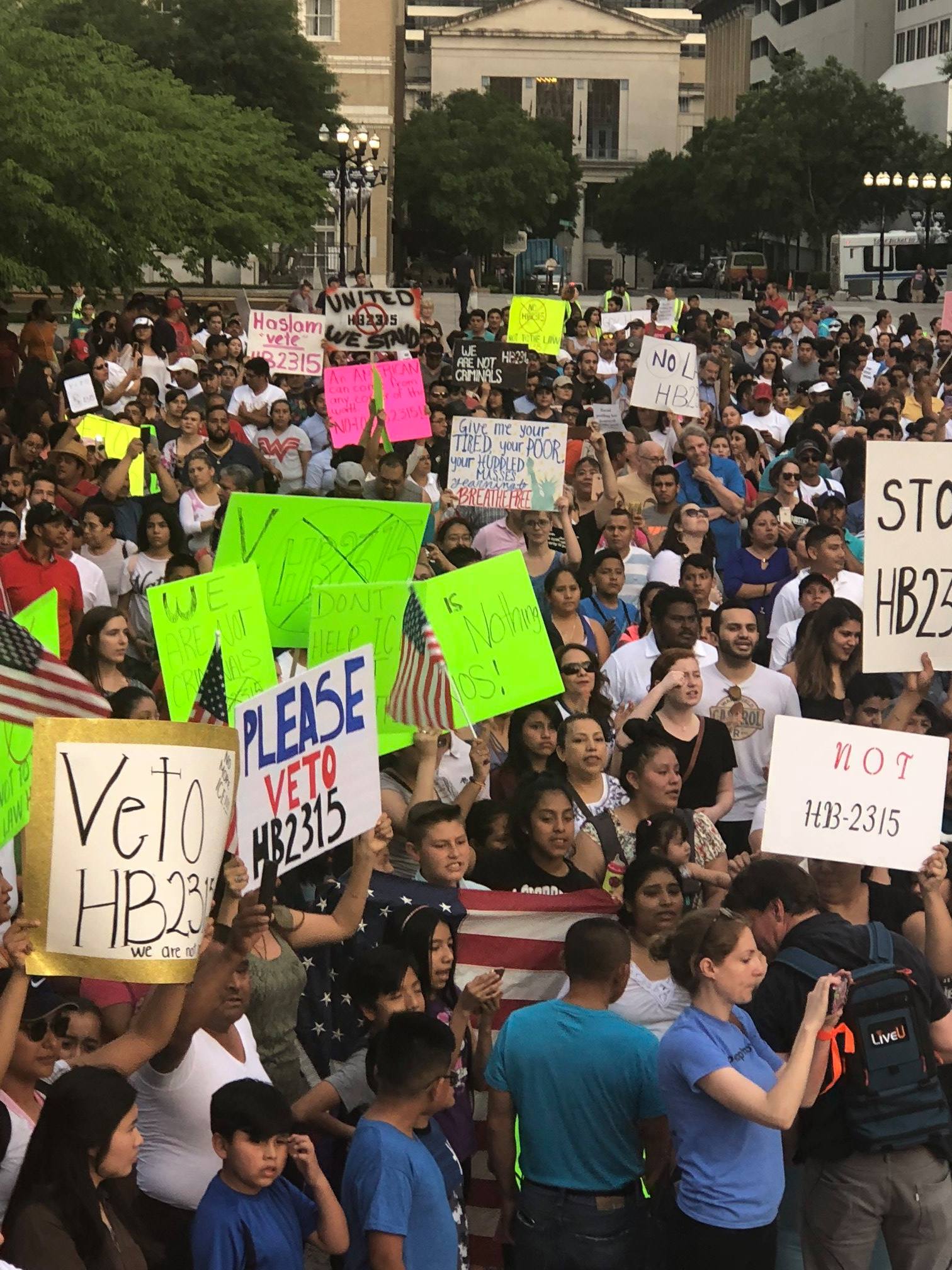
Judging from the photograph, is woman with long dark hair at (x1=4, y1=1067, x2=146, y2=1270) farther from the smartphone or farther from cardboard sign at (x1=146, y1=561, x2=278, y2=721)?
cardboard sign at (x1=146, y1=561, x2=278, y2=721)

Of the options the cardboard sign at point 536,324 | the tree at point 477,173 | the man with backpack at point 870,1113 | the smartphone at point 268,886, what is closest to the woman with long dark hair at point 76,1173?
the smartphone at point 268,886

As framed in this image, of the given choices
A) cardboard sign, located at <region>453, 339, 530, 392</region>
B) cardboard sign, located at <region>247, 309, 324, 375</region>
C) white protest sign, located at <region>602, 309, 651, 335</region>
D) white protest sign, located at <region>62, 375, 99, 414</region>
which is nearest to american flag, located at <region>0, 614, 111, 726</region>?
white protest sign, located at <region>62, 375, 99, 414</region>

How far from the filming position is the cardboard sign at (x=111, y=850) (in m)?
4.46

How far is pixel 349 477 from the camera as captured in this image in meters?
11.8

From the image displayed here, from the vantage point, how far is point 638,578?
988 centimetres

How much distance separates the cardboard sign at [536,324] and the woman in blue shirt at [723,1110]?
645 inches

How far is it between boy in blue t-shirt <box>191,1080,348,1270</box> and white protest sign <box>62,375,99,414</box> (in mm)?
10671

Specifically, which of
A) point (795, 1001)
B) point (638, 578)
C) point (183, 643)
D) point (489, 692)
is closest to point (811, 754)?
point (795, 1001)

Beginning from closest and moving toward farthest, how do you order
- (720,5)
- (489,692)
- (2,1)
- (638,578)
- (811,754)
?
1. (811,754)
2. (489,692)
3. (638,578)
4. (2,1)
5. (720,5)

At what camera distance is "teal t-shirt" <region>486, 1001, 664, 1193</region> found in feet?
16.1

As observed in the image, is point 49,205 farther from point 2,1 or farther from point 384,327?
point 2,1

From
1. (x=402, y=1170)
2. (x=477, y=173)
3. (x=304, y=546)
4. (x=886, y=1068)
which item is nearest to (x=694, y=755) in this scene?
(x=304, y=546)

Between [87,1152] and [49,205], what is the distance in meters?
18.6

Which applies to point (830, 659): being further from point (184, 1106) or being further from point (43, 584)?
point (184, 1106)
